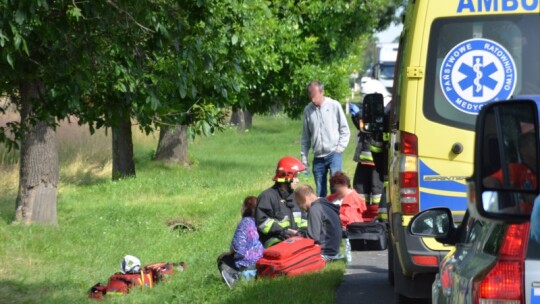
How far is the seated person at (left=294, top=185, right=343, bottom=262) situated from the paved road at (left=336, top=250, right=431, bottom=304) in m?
0.27

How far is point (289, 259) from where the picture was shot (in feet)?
32.9

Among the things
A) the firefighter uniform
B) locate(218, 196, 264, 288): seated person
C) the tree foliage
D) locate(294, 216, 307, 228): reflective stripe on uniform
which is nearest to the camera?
the tree foliage

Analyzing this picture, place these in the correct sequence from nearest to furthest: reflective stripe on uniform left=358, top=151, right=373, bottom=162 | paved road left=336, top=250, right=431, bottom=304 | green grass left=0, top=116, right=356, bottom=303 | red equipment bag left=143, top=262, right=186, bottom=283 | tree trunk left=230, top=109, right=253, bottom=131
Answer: paved road left=336, top=250, right=431, bottom=304 → green grass left=0, top=116, right=356, bottom=303 → red equipment bag left=143, top=262, right=186, bottom=283 → reflective stripe on uniform left=358, top=151, right=373, bottom=162 → tree trunk left=230, top=109, right=253, bottom=131

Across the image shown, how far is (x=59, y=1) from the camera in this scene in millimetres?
8148

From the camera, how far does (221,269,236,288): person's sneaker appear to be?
10.2 m

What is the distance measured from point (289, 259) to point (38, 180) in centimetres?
606

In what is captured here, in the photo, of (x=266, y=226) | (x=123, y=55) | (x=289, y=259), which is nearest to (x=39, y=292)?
(x=266, y=226)

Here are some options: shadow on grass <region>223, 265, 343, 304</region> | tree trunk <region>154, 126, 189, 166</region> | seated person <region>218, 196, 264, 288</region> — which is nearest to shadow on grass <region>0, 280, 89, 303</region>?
seated person <region>218, 196, 264, 288</region>

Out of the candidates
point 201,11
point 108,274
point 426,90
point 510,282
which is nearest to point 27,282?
point 108,274

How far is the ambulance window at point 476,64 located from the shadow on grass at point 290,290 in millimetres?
1931

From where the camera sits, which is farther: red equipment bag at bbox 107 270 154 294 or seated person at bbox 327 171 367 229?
seated person at bbox 327 171 367 229

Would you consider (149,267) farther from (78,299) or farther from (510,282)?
(510,282)

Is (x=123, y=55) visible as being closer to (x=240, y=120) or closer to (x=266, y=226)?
(x=266, y=226)

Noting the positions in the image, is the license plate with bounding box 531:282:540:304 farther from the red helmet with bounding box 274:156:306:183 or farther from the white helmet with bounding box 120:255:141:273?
the white helmet with bounding box 120:255:141:273
